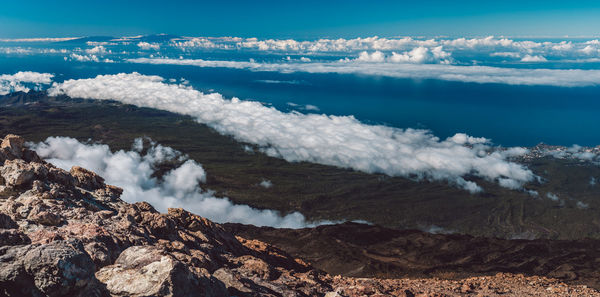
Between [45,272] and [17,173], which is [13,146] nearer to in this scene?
[17,173]

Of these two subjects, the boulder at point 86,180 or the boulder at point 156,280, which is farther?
the boulder at point 86,180

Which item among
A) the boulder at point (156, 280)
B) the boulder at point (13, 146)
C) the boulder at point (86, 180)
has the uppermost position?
the boulder at point (13, 146)

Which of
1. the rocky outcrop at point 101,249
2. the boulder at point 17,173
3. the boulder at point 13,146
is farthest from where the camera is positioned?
the boulder at point 13,146

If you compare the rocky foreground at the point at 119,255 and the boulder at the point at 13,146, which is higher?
the boulder at the point at 13,146

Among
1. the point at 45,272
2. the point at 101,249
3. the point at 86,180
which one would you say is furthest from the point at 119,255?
the point at 86,180

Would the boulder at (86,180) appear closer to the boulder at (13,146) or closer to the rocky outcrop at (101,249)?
the rocky outcrop at (101,249)

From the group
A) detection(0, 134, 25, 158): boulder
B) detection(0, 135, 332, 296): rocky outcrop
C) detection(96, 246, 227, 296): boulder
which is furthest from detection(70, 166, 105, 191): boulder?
detection(96, 246, 227, 296): boulder

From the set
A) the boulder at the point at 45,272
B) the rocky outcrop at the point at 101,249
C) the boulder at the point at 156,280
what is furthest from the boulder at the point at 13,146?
the boulder at the point at 45,272

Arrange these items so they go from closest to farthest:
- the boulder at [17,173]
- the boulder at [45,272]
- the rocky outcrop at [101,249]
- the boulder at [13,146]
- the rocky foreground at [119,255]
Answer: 1. the boulder at [45,272]
2. the rocky outcrop at [101,249]
3. the rocky foreground at [119,255]
4. the boulder at [17,173]
5. the boulder at [13,146]

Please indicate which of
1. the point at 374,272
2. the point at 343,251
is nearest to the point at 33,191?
the point at 374,272
